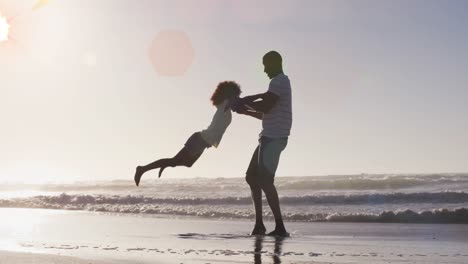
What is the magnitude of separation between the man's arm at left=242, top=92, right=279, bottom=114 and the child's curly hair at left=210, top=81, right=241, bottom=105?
33 cm

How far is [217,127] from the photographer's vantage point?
7.19m

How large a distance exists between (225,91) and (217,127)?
42 cm

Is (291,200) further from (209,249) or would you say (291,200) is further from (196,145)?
(209,249)

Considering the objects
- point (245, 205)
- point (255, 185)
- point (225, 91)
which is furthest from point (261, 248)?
point (245, 205)

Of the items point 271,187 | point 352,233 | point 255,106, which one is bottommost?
point 352,233

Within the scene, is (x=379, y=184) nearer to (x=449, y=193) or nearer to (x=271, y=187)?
(x=449, y=193)

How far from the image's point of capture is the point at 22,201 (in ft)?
61.3

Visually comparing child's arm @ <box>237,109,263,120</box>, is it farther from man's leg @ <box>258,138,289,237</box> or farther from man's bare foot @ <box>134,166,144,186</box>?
man's bare foot @ <box>134,166,144,186</box>

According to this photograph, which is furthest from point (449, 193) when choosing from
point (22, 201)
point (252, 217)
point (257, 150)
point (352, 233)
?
point (22, 201)

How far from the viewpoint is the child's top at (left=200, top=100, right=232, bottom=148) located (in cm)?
717

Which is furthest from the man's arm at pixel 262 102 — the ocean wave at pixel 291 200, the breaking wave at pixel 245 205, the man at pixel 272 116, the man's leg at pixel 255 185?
the ocean wave at pixel 291 200

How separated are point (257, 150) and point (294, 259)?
2610 millimetres

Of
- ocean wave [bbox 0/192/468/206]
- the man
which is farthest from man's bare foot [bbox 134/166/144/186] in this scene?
ocean wave [bbox 0/192/468/206]

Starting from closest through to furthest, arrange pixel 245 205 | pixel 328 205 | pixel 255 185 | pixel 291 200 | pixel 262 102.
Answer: pixel 262 102, pixel 255 185, pixel 328 205, pixel 245 205, pixel 291 200
